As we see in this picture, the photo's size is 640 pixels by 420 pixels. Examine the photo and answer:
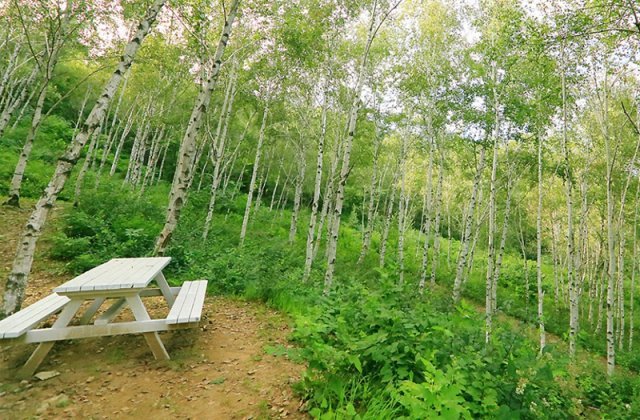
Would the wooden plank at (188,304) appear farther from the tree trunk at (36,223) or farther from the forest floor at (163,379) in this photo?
the tree trunk at (36,223)

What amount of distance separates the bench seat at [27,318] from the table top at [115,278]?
13.1 inches

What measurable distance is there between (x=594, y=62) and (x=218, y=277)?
12821 mm

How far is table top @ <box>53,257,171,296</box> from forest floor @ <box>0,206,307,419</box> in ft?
2.19

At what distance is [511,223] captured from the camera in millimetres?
20562

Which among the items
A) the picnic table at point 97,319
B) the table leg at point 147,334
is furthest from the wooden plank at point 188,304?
the table leg at point 147,334

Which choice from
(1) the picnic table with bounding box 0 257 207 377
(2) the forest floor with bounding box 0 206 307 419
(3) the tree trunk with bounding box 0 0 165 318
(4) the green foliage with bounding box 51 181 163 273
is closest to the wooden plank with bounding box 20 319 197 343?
(1) the picnic table with bounding box 0 257 207 377

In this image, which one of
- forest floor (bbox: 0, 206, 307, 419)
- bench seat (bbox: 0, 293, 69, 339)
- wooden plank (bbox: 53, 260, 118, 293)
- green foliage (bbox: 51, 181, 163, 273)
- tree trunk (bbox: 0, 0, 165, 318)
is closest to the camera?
bench seat (bbox: 0, 293, 69, 339)

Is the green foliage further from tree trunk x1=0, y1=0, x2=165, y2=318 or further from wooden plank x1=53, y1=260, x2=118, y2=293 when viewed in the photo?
wooden plank x1=53, y1=260, x2=118, y2=293

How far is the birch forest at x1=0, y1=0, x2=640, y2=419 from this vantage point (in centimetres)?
298

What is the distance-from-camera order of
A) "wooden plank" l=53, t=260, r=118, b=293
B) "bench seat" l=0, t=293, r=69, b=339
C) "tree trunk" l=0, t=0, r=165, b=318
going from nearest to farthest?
"bench seat" l=0, t=293, r=69, b=339 < "wooden plank" l=53, t=260, r=118, b=293 < "tree trunk" l=0, t=0, r=165, b=318

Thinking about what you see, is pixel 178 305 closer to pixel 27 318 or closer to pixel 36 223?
pixel 27 318

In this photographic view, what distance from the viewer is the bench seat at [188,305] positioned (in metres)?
3.38

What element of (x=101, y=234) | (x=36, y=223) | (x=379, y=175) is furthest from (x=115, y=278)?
(x=379, y=175)

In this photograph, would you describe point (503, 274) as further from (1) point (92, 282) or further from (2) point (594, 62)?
(1) point (92, 282)
